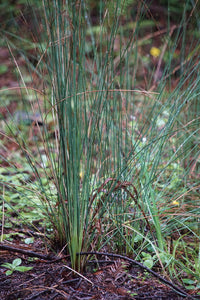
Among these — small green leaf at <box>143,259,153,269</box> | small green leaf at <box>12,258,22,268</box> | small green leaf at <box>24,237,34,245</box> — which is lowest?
→ small green leaf at <box>24,237,34,245</box>

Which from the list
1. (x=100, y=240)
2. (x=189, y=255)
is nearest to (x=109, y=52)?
(x=100, y=240)

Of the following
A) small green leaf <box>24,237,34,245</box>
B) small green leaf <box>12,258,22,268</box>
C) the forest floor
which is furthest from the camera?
small green leaf <box>24,237,34,245</box>

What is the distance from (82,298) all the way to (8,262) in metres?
0.32

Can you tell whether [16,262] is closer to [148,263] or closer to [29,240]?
[29,240]

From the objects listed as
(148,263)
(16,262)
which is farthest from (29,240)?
(148,263)

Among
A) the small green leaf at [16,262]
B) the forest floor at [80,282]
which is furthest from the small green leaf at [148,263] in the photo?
the small green leaf at [16,262]

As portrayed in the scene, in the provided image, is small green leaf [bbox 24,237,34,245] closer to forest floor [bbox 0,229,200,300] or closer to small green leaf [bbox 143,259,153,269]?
forest floor [bbox 0,229,200,300]

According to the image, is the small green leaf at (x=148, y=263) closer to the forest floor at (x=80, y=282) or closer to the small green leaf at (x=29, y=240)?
the forest floor at (x=80, y=282)

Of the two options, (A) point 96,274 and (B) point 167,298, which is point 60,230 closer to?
(A) point 96,274

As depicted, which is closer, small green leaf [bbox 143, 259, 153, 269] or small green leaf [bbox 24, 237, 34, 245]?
small green leaf [bbox 143, 259, 153, 269]

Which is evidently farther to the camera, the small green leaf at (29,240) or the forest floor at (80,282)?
the small green leaf at (29,240)

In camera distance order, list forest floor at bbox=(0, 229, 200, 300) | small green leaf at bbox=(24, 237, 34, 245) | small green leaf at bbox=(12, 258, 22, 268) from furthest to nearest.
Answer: small green leaf at bbox=(24, 237, 34, 245) < small green leaf at bbox=(12, 258, 22, 268) < forest floor at bbox=(0, 229, 200, 300)

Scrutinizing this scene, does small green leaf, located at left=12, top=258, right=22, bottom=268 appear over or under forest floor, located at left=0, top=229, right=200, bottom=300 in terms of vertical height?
over

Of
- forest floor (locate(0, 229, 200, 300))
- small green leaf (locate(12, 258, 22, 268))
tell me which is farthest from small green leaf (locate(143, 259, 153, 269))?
small green leaf (locate(12, 258, 22, 268))
